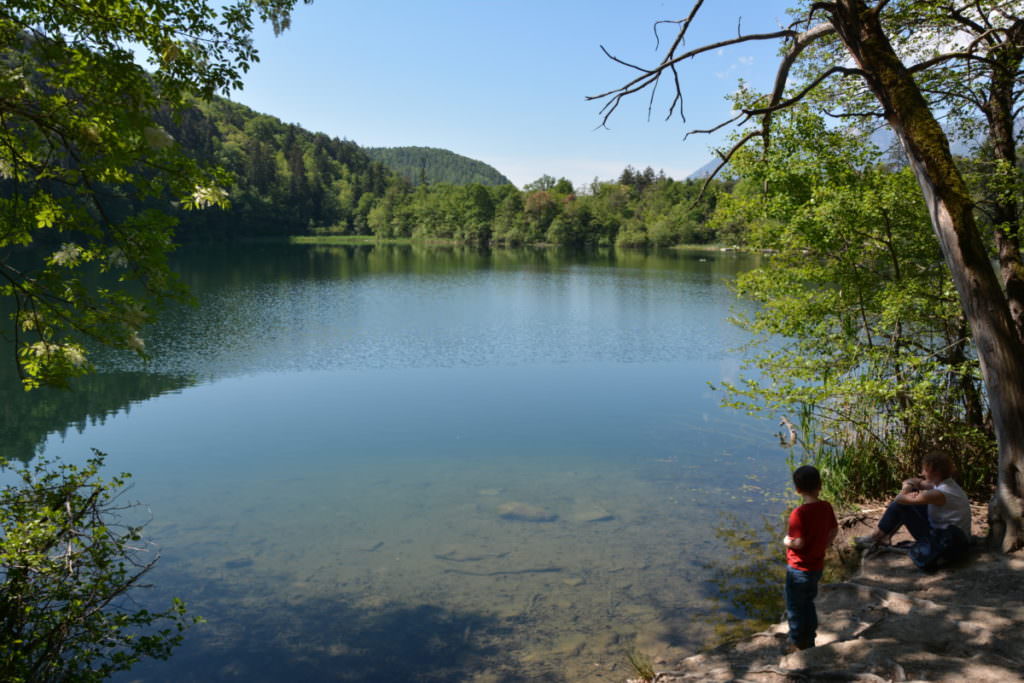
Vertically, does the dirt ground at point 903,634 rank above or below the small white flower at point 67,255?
below

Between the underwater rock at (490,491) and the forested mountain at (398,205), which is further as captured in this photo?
the forested mountain at (398,205)

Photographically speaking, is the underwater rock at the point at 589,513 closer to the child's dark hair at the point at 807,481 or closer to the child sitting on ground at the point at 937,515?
the child sitting on ground at the point at 937,515

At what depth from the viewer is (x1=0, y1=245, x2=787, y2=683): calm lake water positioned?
696 centimetres

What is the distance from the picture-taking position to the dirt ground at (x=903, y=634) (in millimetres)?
4547

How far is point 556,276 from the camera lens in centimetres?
5472

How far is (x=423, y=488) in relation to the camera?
1122cm

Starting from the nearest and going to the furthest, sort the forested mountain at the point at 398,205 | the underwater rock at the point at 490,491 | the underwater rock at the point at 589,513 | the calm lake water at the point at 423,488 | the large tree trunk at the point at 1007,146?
the calm lake water at the point at 423,488
the large tree trunk at the point at 1007,146
the underwater rock at the point at 589,513
the underwater rock at the point at 490,491
the forested mountain at the point at 398,205

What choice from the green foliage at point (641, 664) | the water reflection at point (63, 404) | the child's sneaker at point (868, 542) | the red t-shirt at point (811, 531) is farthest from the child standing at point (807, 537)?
the water reflection at point (63, 404)

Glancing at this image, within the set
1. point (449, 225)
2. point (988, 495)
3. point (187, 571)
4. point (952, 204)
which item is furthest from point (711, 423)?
point (449, 225)

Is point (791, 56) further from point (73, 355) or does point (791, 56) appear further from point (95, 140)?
point (73, 355)

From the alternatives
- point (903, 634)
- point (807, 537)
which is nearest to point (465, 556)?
point (807, 537)

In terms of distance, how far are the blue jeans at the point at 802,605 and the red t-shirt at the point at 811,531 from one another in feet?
0.24

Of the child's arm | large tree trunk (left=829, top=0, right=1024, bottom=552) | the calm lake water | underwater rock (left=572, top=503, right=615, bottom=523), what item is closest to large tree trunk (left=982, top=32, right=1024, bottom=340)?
large tree trunk (left=829, top=0, right=1024, bottom=552)

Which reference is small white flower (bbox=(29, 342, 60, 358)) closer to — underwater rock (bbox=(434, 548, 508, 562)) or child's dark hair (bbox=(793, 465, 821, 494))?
underwater rock (bbox=(434, 548, 508, 562))
